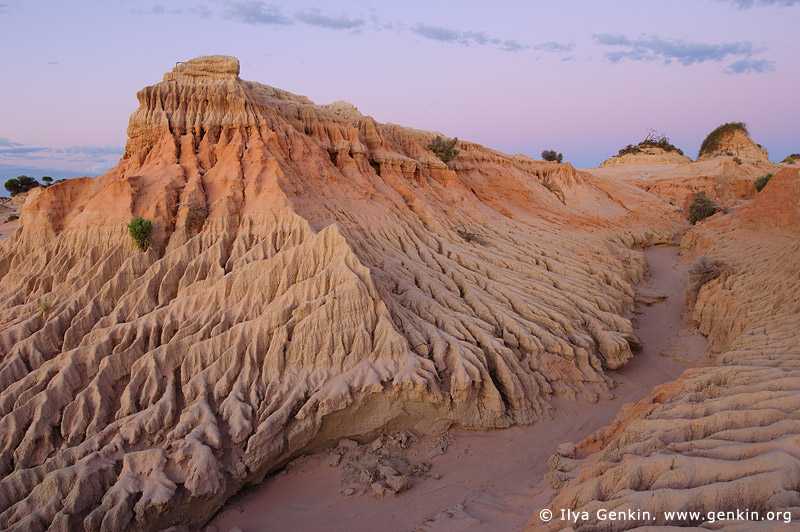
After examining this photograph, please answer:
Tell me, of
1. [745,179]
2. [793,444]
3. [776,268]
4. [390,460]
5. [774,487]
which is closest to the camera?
[774,487]

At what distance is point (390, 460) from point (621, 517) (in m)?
5.91

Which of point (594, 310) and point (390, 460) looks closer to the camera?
point (390, 460)

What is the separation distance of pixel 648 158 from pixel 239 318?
172ft

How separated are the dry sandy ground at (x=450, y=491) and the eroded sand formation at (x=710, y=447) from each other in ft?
4.47

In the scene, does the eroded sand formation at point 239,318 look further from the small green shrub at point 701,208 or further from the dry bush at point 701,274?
the small green shrub at point 701,208

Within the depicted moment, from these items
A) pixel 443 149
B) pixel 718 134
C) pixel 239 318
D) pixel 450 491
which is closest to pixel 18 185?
pixel 443 149

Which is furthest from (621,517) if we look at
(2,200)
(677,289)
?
(2,200)

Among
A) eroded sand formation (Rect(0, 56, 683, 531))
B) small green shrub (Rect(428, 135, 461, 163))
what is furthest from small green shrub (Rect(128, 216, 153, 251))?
small green shrub (Rect(428, 135, 461, 163))

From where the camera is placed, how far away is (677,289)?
814 inches

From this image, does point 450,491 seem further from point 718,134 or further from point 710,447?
point 718,134

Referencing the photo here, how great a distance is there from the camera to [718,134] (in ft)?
174

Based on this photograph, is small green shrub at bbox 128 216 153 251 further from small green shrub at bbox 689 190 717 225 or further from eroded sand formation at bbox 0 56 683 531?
small green shrub at bbox 689 190 717 225

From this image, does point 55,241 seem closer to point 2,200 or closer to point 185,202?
point 185,202

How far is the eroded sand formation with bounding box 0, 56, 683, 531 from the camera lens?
9.01 meters
